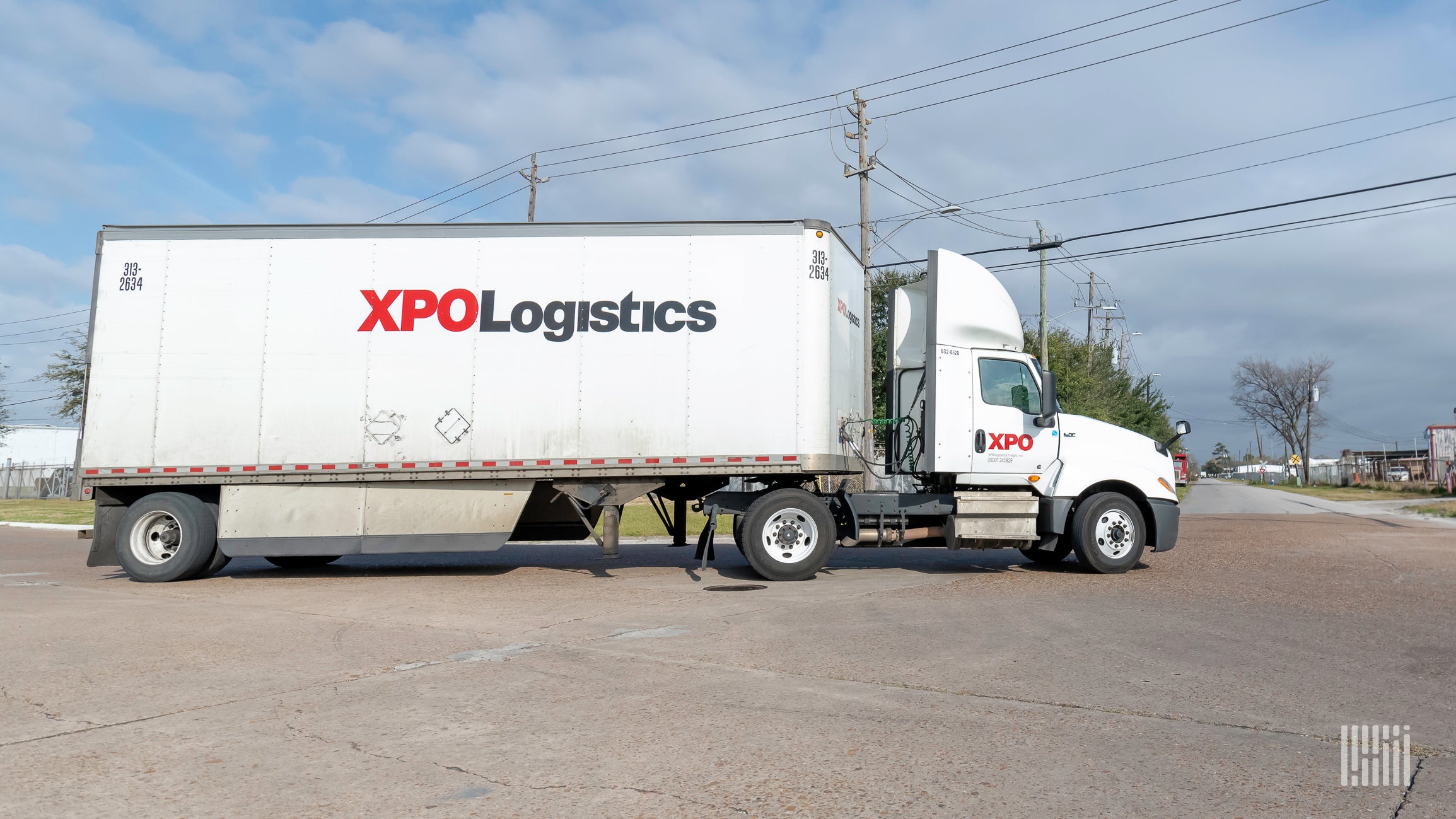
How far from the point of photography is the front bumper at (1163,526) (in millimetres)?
11398

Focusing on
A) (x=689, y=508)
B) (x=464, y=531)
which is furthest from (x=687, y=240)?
(x=464, y=531)

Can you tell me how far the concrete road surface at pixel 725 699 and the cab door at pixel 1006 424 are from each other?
1.66 meters

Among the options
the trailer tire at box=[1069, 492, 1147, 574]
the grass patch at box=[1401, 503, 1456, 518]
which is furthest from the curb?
the grass patch at box=[1401, 503, 1456, 518]

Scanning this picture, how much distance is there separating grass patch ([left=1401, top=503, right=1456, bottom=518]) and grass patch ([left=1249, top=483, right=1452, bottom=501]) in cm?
802

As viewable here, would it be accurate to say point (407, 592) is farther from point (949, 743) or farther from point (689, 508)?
point (949, 743)

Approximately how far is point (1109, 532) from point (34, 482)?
172 feet

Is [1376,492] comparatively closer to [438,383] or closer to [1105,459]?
[1105,459]

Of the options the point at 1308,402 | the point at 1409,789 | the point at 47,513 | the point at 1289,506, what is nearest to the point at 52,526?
the point at 47,513

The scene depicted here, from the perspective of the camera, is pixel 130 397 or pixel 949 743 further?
pixel 130 397

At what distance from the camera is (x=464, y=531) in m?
10.9

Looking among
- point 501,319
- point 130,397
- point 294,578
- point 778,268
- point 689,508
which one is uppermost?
point 778,268

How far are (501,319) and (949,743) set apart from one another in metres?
7.97

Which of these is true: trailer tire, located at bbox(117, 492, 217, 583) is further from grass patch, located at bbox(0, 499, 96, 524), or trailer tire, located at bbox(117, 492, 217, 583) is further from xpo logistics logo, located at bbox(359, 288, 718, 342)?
grass patch, located at bbox(0, 499, 96, 524)

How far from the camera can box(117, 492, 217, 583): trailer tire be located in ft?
35.5
